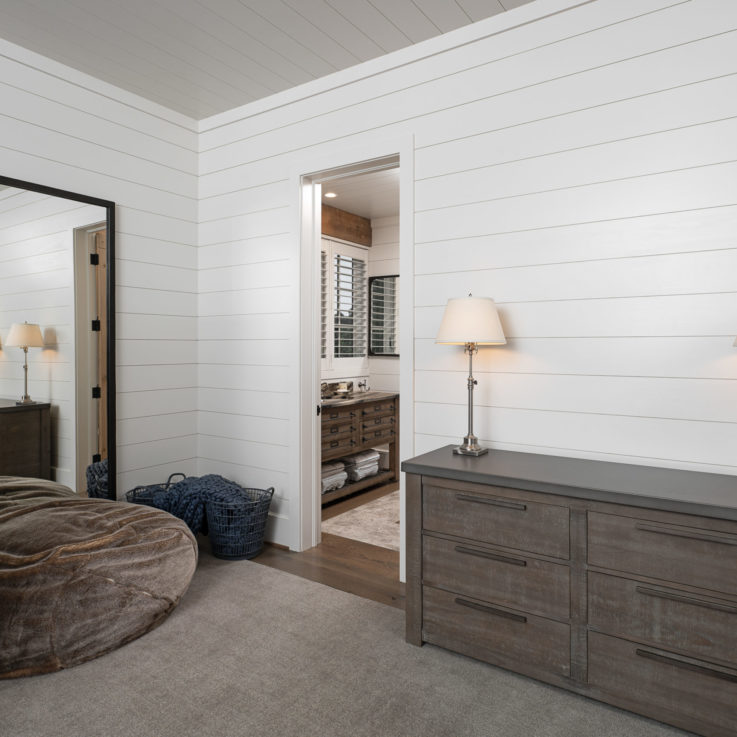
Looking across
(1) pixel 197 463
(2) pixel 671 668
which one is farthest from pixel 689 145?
(1) pixel 197 463

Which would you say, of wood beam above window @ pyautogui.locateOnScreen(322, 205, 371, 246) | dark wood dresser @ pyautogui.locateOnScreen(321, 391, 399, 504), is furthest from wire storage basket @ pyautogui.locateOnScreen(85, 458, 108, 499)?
wood beam above window @ pyautogui.locateOnScreen(322, 205, 371, 246)

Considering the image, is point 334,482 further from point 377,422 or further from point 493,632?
point 493,632

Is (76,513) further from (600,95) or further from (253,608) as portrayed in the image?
(600,95)

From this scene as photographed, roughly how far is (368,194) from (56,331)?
107 inches

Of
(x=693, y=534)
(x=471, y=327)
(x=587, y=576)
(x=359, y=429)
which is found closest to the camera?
(x=693, y=534)

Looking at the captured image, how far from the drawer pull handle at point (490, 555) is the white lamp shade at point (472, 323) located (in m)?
0.82

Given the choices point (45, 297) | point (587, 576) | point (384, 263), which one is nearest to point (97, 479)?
point (45, 297)

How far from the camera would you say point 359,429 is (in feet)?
15.0

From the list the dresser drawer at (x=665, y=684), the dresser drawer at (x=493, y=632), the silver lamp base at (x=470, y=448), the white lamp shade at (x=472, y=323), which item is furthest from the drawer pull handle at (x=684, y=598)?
the white lamp shade at (x=472, y=323)

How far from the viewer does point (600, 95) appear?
2238 mm

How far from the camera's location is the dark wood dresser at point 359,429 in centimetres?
424

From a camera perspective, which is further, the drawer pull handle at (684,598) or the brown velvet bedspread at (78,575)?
the brown velvet bedspread at (78,575)

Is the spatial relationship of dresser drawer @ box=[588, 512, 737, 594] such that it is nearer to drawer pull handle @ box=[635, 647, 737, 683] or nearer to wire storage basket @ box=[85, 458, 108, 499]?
drawer pull handle @ box=[635, 647, 737, 683]

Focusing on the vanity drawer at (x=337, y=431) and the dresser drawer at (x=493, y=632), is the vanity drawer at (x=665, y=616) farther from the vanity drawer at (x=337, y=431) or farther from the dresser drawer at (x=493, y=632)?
the vanity drawer at (x=337, y=431)
